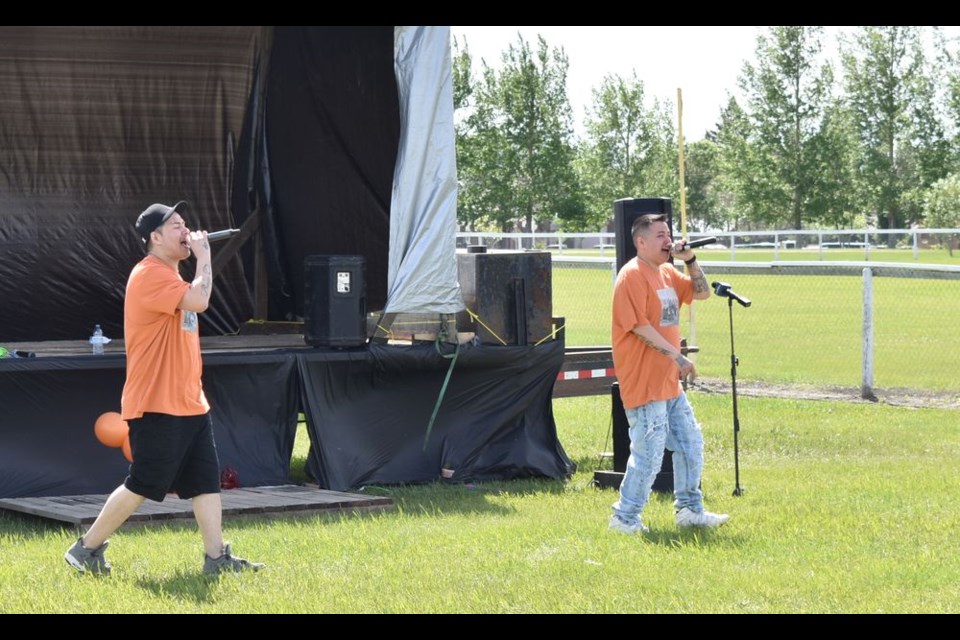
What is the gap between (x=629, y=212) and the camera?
31.4 ft

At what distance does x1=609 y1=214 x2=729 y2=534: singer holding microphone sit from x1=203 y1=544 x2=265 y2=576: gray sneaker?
2.14m

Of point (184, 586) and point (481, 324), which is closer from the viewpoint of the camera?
point (184, 586)

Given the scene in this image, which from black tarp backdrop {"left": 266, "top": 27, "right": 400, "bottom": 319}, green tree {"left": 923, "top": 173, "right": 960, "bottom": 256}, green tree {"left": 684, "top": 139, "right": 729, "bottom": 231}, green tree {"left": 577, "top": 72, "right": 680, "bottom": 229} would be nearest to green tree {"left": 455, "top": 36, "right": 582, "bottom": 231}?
green tree {"left": 577, "top": 72, "right": 680, "bottom": 229}

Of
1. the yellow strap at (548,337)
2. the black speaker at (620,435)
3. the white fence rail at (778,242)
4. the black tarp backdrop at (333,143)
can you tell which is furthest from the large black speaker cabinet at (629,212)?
the white fence rail at (778,242)

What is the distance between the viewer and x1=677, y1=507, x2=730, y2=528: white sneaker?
8.22 m

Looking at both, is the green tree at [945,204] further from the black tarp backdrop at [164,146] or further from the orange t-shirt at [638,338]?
the orange t-shirt at [638,338]

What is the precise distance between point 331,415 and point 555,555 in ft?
11.1

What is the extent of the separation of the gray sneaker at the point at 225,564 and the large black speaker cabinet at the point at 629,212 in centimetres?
349

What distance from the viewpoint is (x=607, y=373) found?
480 inches

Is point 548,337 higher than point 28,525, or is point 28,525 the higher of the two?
point 548,337

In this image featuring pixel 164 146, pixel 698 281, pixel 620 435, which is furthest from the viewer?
pixel 164 146

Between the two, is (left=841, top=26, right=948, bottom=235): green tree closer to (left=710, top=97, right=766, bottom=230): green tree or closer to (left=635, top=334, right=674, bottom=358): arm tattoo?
(left=710, top=97, right=766, bottom=230): green tree

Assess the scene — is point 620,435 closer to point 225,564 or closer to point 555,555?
point 555,555

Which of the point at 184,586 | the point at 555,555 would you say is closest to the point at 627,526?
the point at 555,555
